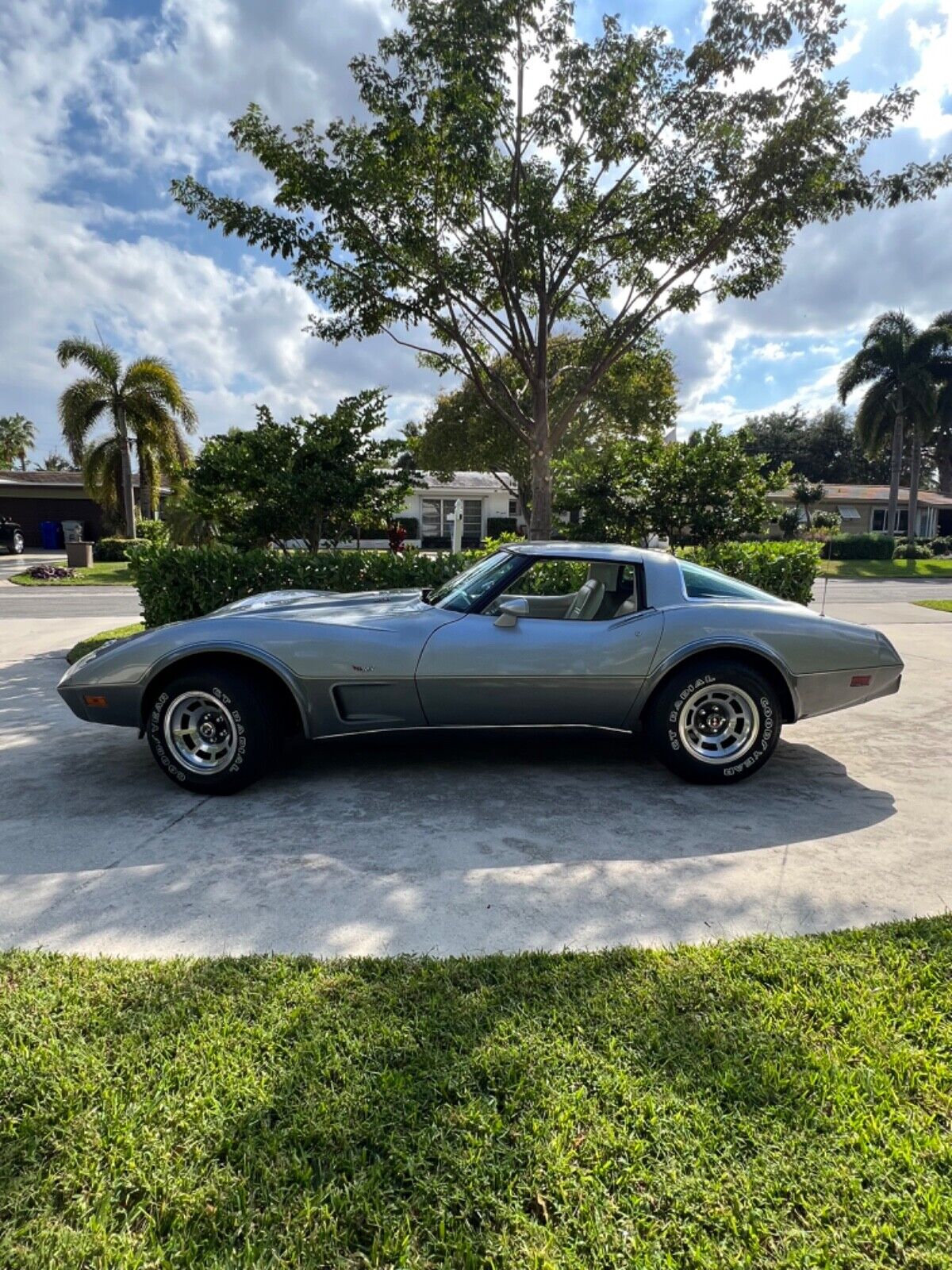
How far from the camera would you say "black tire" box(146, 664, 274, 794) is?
3.98 meters

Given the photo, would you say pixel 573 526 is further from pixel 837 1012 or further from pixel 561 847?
pixel 837 1012

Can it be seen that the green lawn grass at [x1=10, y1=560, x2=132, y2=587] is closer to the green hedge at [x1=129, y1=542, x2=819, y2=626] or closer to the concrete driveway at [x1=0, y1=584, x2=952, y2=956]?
the green hedge at [x1=129, y1=542, x2=819, y2=626]

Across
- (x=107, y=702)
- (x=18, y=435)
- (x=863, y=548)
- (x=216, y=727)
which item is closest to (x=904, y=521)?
(x=863, y=548)

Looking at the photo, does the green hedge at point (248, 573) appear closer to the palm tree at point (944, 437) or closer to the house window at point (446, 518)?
the house window at point (446, 518)

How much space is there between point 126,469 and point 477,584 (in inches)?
930

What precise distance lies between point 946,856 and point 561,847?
177cm

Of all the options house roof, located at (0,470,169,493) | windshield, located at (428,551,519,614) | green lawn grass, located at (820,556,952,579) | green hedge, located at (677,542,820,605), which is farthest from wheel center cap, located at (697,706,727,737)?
house roof, located at (0,470,169,493)

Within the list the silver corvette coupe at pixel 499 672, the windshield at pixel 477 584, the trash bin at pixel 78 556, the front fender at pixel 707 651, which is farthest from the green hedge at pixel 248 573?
the trash bin at pixel 78 556

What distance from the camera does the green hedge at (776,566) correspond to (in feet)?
29.8

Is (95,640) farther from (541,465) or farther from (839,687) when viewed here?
(839,687)

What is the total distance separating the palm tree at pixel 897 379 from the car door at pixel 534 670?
35.7m

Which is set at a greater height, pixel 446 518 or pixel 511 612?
pixel 446 518

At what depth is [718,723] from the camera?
4.30m

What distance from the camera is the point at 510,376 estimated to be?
1752 centimetres
